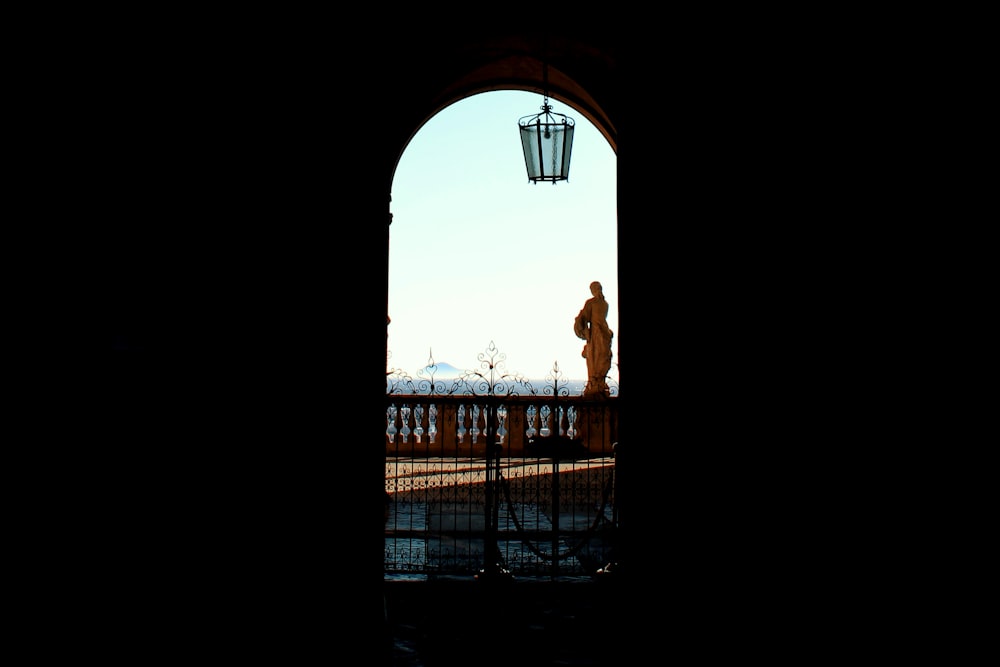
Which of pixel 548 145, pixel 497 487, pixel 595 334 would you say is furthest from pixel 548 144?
pixel 595 334

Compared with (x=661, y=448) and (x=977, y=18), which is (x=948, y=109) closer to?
(x=977, y=18)

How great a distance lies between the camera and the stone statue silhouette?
14.6m

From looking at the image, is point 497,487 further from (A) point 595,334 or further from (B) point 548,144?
(A) point 595,334

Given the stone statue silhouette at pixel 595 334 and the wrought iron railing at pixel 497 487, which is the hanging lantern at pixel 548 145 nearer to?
the wrought iron railing at pixel 497 487

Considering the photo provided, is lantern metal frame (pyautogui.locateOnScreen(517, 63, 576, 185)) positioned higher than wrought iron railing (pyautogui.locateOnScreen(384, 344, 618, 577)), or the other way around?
lantern metal frame (pyautogui.locateOnScreen(517, 63, 576, 185))

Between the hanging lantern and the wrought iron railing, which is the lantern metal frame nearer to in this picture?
the hanging lantern

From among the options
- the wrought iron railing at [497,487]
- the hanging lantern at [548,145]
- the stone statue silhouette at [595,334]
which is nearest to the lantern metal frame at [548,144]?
the hanging lantern at [548,145]

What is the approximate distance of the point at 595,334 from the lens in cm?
1477

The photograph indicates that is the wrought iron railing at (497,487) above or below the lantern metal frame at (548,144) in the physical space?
below

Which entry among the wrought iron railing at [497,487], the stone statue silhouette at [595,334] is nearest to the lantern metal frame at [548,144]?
the wrought iron railing at [497,487]

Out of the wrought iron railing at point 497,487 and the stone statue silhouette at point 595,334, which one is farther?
the stone statue silhouette at point 595,334

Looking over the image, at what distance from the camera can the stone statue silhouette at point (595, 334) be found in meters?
14.6

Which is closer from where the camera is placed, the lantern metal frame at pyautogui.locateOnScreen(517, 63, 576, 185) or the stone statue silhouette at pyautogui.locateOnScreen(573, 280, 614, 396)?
the lantern metal frame at pyautogui.locateOnScreen(517, 63, 576, 185)

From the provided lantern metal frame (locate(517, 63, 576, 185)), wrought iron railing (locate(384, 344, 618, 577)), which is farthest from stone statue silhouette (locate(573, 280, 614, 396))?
lantern metal frame (locate(517, 63, 576, 185))
